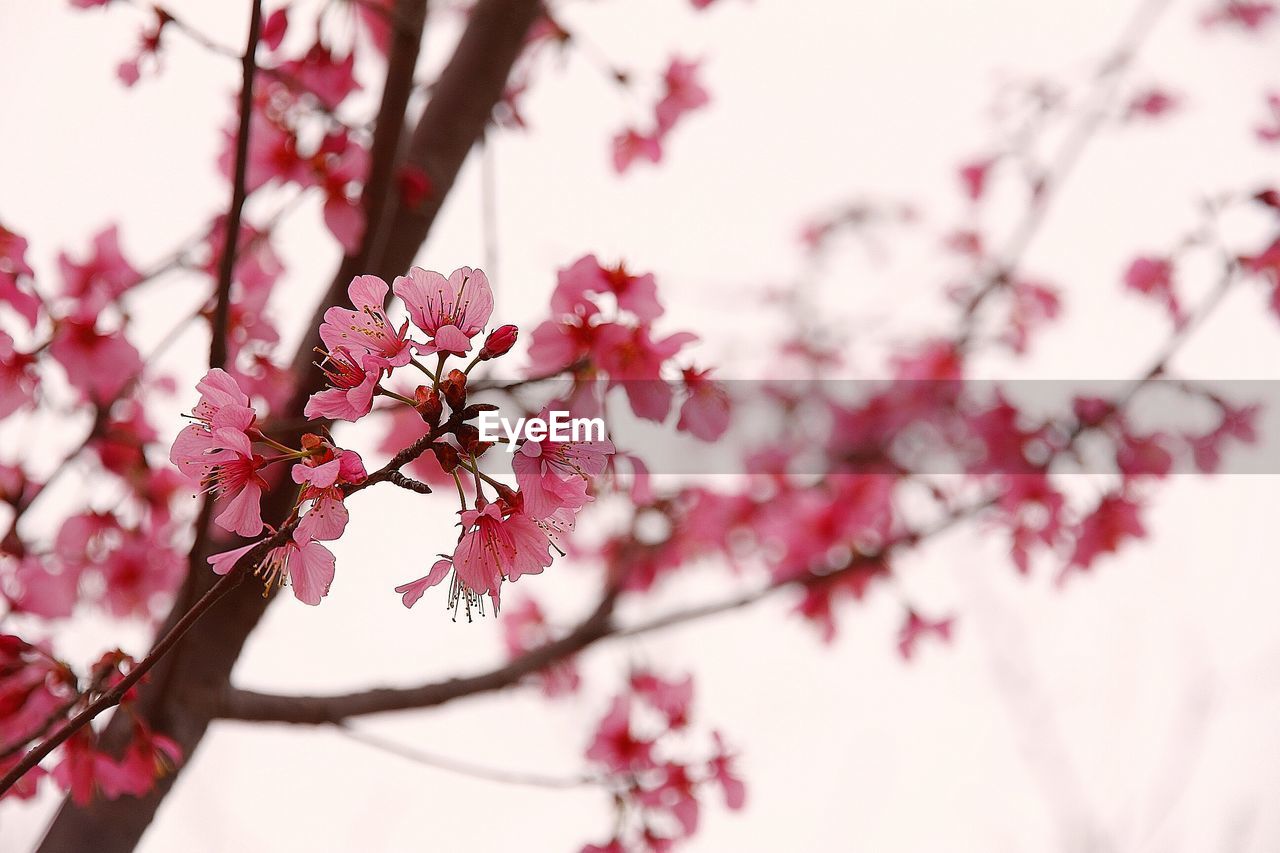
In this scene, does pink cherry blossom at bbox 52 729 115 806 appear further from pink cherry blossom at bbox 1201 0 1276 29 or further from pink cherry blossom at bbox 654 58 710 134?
pink cherry blossom at bbox 1201 0 1276 29

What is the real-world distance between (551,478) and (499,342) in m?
0.08

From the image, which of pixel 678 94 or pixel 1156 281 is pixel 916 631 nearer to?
pixel 1156 281

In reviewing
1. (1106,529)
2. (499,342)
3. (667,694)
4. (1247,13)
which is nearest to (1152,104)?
(1247,13)

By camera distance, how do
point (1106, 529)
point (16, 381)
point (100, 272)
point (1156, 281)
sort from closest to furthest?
point (16, 381) < point (100, 272) < point (1106, 529) < point (1156, 281)

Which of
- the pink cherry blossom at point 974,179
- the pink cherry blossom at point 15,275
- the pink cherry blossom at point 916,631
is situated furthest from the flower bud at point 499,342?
the pink cherry blossom at point 974,179

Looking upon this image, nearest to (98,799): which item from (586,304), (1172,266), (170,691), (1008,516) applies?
(170,691)

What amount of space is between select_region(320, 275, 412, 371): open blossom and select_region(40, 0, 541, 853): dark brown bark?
373 millimetres

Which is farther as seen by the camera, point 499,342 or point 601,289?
point 601,289

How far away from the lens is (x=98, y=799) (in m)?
0.80

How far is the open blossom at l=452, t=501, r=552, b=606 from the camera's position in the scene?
0.48 meters

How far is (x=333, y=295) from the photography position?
873 millimetres

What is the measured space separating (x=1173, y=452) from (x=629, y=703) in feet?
2.98

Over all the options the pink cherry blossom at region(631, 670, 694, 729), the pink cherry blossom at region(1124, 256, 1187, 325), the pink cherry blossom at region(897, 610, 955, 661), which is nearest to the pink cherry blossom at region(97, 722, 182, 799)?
the pink cherry blossom at region(631, 670, 694, 729)

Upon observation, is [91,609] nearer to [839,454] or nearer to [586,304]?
[586,304]
